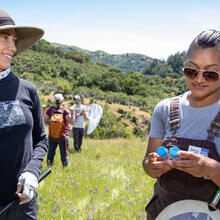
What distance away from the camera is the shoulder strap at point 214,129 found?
50.2 inches

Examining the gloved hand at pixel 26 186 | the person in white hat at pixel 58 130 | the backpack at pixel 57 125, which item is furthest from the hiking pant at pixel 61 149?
the gloved hand at pixel 26 186

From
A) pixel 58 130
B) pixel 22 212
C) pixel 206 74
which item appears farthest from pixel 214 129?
pixel 58 130

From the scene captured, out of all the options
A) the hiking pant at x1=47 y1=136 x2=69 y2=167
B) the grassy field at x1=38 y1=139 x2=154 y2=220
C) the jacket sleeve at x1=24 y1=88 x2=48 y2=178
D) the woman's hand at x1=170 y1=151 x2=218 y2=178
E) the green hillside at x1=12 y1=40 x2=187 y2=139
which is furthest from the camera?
the green hillside at x1=12 y1=40 x2=187 y2=139

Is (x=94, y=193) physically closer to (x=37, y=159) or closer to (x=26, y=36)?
(x=37, y=159)

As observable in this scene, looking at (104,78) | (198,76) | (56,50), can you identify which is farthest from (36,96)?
(56,50)

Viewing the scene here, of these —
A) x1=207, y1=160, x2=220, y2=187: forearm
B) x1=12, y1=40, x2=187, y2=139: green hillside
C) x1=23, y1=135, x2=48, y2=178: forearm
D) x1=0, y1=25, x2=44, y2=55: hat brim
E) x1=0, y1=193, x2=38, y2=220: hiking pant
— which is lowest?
x1=12, y1=40, x2=187, y2=139: green hillside

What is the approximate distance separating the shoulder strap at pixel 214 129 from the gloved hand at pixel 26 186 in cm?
100

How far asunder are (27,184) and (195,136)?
95cm

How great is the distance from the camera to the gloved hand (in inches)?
59.7

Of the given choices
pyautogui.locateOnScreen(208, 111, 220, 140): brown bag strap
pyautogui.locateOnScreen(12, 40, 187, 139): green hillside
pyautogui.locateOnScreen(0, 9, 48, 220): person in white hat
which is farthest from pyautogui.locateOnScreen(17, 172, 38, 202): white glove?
pyautogui.locateOnScreen(12, 40, 187, 139): green hillside

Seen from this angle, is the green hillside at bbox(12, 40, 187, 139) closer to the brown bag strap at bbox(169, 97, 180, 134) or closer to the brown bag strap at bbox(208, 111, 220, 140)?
the brown bag strap at bbox(169, 97, 180, 134)

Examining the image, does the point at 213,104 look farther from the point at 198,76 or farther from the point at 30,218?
the point at 30,218

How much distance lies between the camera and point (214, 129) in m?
1.29

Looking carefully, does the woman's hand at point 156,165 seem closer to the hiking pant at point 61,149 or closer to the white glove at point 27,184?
the white glove at point 27,184
